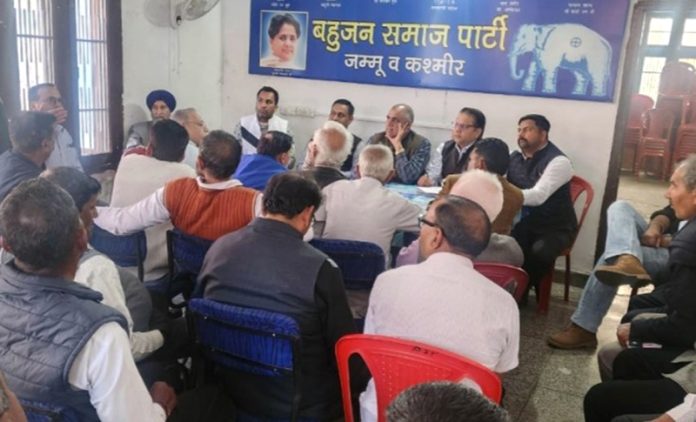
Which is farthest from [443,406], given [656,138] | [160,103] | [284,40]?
[656,138]

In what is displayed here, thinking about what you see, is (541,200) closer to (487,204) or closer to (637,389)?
(487,204)

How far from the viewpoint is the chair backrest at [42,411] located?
1188 millimetres

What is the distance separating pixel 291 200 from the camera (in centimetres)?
183

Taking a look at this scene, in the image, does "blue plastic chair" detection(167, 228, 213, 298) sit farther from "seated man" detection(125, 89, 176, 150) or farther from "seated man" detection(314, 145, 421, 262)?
"seated man" detection(125, 89, 176, 150)

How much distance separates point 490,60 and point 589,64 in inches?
26.9

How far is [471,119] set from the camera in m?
4.06

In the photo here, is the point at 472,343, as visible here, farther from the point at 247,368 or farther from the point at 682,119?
the point at 682,119

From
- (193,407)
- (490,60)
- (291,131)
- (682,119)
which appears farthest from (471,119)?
(682,119)

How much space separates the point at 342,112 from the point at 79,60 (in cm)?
198

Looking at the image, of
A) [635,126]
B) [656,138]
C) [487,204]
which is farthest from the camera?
[635,126]

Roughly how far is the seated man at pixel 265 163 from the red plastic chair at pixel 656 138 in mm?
7474

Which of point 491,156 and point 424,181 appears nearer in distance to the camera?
point 491,156

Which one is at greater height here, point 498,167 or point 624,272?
point 498,167

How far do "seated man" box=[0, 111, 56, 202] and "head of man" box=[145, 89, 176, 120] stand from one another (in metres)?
1.84
